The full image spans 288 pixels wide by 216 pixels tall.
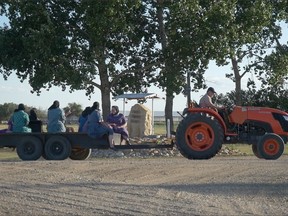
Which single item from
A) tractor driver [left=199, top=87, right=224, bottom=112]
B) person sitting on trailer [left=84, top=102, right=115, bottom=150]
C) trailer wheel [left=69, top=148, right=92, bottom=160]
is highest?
tractor driver [left=199, top=87, right=224, bottom=112]

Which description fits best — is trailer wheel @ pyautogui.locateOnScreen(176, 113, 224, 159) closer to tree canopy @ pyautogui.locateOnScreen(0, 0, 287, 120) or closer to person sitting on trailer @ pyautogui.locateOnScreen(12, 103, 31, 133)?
person sitting on trailer @ pyautogui.locateOnScreen(12, 103, 31, 133)

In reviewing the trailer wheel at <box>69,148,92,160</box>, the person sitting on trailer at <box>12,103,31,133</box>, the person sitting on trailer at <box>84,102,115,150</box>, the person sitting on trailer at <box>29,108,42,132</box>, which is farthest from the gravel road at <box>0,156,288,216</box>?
the person sitting on trailer at <box>29,108,42,132</box>

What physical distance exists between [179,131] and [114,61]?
19.0 metres

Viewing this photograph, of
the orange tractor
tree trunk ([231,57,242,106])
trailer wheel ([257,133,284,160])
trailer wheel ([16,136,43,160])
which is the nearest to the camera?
the orange tractor

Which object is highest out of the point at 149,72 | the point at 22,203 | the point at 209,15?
the point at 209,15

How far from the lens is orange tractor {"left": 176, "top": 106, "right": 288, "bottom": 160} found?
17094 millimetres

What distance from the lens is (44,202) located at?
1072 centimetres

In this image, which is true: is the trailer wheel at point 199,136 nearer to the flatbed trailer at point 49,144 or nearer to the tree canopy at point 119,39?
the flatbed trailer at point 49,144

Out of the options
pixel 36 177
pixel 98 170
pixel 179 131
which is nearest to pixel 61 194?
pixel 36 177

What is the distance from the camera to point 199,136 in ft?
56.4

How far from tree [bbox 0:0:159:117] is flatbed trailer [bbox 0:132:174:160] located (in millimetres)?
12007

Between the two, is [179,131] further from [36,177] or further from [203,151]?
[36,177]

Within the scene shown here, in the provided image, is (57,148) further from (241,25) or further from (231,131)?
(241,25)

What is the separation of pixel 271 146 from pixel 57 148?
6380 mm
